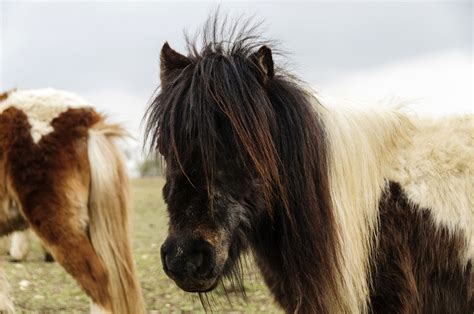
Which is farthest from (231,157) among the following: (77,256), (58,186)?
(58,186)

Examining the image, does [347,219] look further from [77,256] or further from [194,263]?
[77,256]

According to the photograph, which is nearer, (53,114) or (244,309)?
(53,114)

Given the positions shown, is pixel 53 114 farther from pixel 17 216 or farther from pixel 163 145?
pixel 163 145

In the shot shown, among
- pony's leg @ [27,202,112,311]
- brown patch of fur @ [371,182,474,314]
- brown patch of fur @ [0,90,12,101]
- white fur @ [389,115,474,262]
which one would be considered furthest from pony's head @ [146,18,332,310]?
brown patch of fur @ [0,90,12,101]

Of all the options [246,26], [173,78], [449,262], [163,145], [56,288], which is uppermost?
[246,26]

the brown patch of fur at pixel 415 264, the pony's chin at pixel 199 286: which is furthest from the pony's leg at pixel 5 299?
the brown patch of fur at pixel 415 264

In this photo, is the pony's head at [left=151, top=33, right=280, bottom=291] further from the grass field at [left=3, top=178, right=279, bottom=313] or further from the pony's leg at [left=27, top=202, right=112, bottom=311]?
the pony's leg at [left=27, top=202, right=112, bottom=311]

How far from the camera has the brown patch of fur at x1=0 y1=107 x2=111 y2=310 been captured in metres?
4.98

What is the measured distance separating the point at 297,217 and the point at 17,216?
134 inches

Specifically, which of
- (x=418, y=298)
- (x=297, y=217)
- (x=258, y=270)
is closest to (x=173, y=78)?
(x=297, y=217)

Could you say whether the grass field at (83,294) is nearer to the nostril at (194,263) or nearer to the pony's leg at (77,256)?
the pony's leg at (77,256)

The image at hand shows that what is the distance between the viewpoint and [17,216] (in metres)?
5.40

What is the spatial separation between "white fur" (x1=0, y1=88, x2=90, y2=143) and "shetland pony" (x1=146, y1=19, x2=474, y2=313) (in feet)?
7.95

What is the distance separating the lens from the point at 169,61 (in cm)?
323
